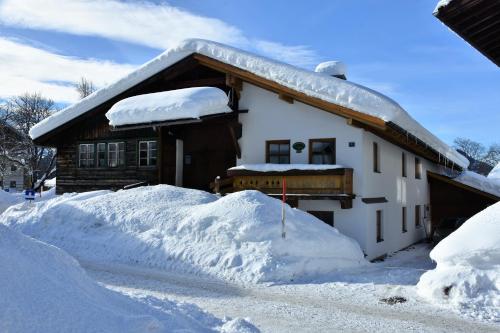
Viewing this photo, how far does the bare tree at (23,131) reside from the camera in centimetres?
4597

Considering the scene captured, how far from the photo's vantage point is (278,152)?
15859 mm

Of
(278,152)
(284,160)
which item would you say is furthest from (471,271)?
(278,152)

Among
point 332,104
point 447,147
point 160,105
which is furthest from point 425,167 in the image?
point 160,105

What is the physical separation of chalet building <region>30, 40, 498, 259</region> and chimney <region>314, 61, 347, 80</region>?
0.29 ft

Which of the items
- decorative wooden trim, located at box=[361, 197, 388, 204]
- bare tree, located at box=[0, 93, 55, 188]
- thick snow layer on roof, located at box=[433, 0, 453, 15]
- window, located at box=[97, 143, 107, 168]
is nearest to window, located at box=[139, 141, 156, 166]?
window, located at box=[97, 143, 107, 168]

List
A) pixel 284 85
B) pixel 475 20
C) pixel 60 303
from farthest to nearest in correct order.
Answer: pixel 284 85, pixel 475 20, pixel 60 303

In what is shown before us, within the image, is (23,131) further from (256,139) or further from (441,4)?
(441,4)

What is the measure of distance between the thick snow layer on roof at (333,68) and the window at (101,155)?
10.5 meters

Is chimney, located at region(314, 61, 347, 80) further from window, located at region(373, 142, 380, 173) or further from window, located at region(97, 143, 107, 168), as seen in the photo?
window, located at region(97, 143, 107, 168)

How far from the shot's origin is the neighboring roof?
8078mm

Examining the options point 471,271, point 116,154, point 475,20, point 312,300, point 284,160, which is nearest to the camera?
point 471,271

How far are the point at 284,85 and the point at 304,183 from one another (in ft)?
11.1

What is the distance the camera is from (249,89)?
1658 centimetres

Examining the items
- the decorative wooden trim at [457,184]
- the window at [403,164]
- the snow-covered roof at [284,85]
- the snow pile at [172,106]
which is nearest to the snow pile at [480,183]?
the decorative wooden trim at [457,184]
